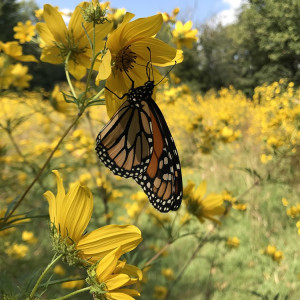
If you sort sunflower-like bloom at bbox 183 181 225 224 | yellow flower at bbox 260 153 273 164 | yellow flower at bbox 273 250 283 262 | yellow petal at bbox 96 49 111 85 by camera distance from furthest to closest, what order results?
1. yellow flower at bbox 260 153 273 164
2. yellow flower at bbox 273 250 283 262
3. sunflower-like bloom at bbox 183 181 225 224
4. yellow petal at bbox 96 49 111 85

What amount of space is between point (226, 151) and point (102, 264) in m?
3.75

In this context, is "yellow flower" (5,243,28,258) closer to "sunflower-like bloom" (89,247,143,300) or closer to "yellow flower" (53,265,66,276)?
"yellow flower" (53,265,66,276)

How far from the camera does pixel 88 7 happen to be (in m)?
0.52

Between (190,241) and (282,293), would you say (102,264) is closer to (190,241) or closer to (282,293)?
(282,293)

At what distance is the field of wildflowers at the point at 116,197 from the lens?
0.47m

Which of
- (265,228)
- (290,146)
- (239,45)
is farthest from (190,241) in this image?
(239,45)

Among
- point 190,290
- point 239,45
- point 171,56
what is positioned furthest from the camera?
point 239,45

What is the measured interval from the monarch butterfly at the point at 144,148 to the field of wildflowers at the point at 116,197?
74mm

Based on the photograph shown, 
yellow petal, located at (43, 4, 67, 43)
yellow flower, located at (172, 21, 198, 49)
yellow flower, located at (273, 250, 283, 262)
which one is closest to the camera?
yellow petal, located at (43, 4, 67, 43)

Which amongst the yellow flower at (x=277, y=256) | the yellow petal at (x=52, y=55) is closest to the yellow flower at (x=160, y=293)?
the yellow flower at (x=277, y=256)

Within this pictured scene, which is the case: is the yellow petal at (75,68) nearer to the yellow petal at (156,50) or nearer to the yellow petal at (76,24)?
the yellow petal at (76,24)

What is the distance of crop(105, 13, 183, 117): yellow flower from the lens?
0.51m

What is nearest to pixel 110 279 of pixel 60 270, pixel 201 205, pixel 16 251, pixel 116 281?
pixel 116 281

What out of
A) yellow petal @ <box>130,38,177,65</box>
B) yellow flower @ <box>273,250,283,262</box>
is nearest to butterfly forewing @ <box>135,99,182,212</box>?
yellow petal @ <box>130,38,177,65</box>
